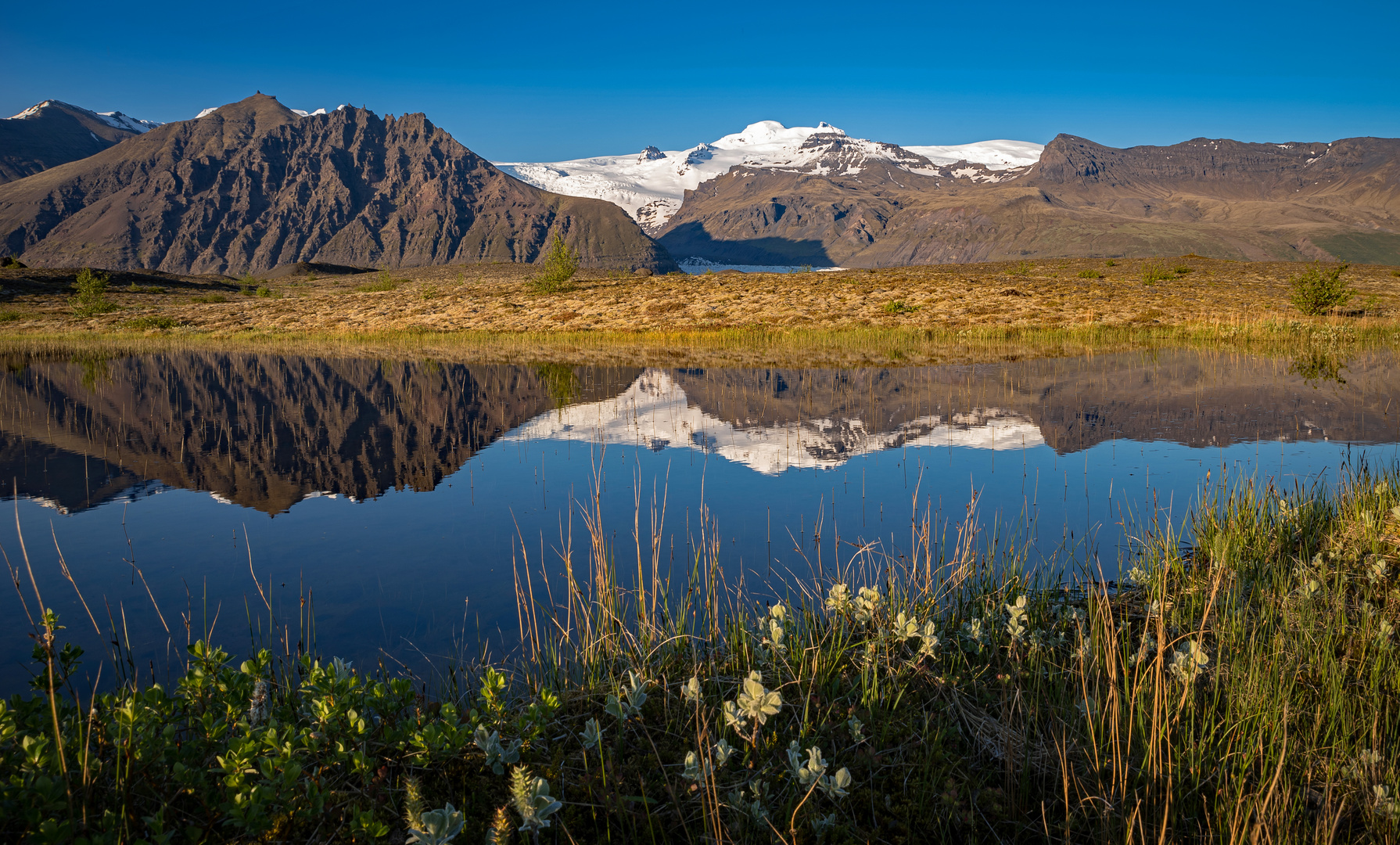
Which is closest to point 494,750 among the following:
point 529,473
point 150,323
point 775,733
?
point 775,733

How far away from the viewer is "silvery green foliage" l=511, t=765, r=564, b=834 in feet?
8.95

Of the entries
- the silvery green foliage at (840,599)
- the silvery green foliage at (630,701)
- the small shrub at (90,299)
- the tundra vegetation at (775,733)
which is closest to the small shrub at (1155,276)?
the tundra vegetation at (775,733)

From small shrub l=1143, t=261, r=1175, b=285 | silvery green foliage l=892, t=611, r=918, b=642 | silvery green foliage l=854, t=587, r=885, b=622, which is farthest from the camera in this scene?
small shrub l=1143, t=261, r=1175, b=285

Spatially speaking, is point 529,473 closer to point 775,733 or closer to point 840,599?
point 840,599

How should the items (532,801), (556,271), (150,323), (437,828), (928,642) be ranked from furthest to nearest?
(556,271), (150,323), (928,642), (532,801), (437,828)

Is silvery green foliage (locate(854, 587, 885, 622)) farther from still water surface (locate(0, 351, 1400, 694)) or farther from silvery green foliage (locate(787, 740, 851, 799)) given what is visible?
still water surface (locate(0, 351, 1400, 694))

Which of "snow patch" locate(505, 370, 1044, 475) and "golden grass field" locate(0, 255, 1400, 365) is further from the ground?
"golden grass field" locate(0, 255, 1400, 365)

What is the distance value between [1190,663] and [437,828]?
12.1ft

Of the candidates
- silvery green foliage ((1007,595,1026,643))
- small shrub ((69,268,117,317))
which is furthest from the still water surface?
small shrub ((69,268,117,317))

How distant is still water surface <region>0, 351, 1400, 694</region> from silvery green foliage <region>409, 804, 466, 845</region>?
267cm

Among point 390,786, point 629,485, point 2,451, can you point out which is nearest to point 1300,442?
point 629,485

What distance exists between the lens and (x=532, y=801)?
2.77 meters

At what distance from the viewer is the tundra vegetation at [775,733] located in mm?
2979

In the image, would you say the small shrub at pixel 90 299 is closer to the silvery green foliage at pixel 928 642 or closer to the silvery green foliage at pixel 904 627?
the silvery green foliage at pixel 904 627
